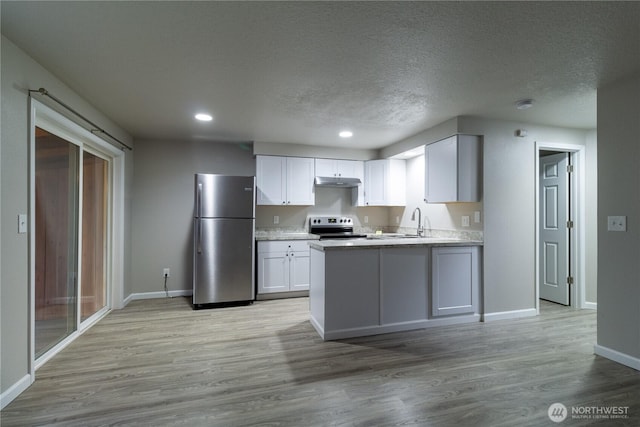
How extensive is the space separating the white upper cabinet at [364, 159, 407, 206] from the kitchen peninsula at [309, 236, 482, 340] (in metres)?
1.69

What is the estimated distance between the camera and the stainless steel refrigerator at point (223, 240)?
3.89 meters

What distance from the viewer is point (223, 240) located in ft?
13.1

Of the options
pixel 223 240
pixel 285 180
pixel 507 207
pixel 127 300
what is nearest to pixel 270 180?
pixel 285 180

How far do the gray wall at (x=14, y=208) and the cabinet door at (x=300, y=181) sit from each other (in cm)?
300

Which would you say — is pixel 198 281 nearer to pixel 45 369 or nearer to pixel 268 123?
pixel 45 369

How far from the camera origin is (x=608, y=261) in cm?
246

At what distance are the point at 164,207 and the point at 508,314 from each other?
15.4ft

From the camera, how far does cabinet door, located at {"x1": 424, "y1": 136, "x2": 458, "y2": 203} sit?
11.0 feet

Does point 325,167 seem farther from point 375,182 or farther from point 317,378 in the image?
point 317,378

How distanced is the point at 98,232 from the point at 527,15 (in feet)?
14.4

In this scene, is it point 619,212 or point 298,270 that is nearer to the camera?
point 619,212

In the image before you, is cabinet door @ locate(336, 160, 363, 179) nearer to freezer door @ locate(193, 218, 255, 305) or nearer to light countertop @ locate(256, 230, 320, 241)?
light countertop @ locate(256, 230, 320, 241)

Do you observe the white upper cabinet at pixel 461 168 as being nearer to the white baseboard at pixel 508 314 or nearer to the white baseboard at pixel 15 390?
the white baseboard at pixel 508 314

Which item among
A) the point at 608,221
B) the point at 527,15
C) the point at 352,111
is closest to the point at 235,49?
the point at 352,111
